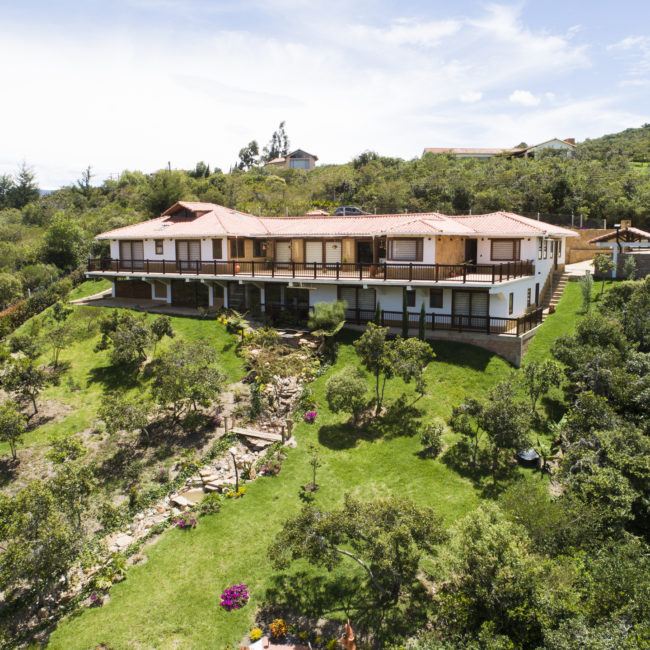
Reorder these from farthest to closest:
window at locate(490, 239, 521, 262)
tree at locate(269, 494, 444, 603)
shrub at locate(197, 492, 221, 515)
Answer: window at locate(490, 239, 521, 262) < shrub at locate(197, 492, 221, 515) < tree at locate(269, 494, 444, 603)

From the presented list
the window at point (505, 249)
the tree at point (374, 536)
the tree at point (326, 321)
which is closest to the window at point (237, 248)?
the tree at point (326, 321)

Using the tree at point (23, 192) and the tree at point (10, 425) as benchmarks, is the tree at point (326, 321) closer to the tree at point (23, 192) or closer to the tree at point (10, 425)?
the tree at point (10, 425)

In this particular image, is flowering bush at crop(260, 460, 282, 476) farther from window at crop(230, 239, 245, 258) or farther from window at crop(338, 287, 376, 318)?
window at crop(230, 239, 245, 258)

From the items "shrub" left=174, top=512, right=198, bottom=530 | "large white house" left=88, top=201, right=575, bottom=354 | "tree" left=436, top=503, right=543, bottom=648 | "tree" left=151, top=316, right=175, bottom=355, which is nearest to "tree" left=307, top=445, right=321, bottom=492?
"shrub" left=174, top=512, right=198, bottom=530

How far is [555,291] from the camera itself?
108 ft

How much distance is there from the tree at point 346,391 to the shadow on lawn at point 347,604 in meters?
7.29

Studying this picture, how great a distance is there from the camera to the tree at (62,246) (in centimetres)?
4153

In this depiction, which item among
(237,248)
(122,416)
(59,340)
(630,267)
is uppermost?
(237,248)

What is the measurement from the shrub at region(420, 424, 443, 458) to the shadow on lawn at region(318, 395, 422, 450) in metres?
1.14

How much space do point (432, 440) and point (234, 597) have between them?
909cm

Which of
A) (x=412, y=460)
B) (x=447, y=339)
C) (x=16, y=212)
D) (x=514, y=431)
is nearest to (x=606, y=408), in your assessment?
(x=514, y=431)

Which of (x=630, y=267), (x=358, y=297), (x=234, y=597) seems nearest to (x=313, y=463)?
(x=234, y=597)

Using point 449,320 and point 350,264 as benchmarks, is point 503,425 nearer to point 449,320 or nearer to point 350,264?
point 449,320

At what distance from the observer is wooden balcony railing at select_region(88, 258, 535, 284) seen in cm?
2642
